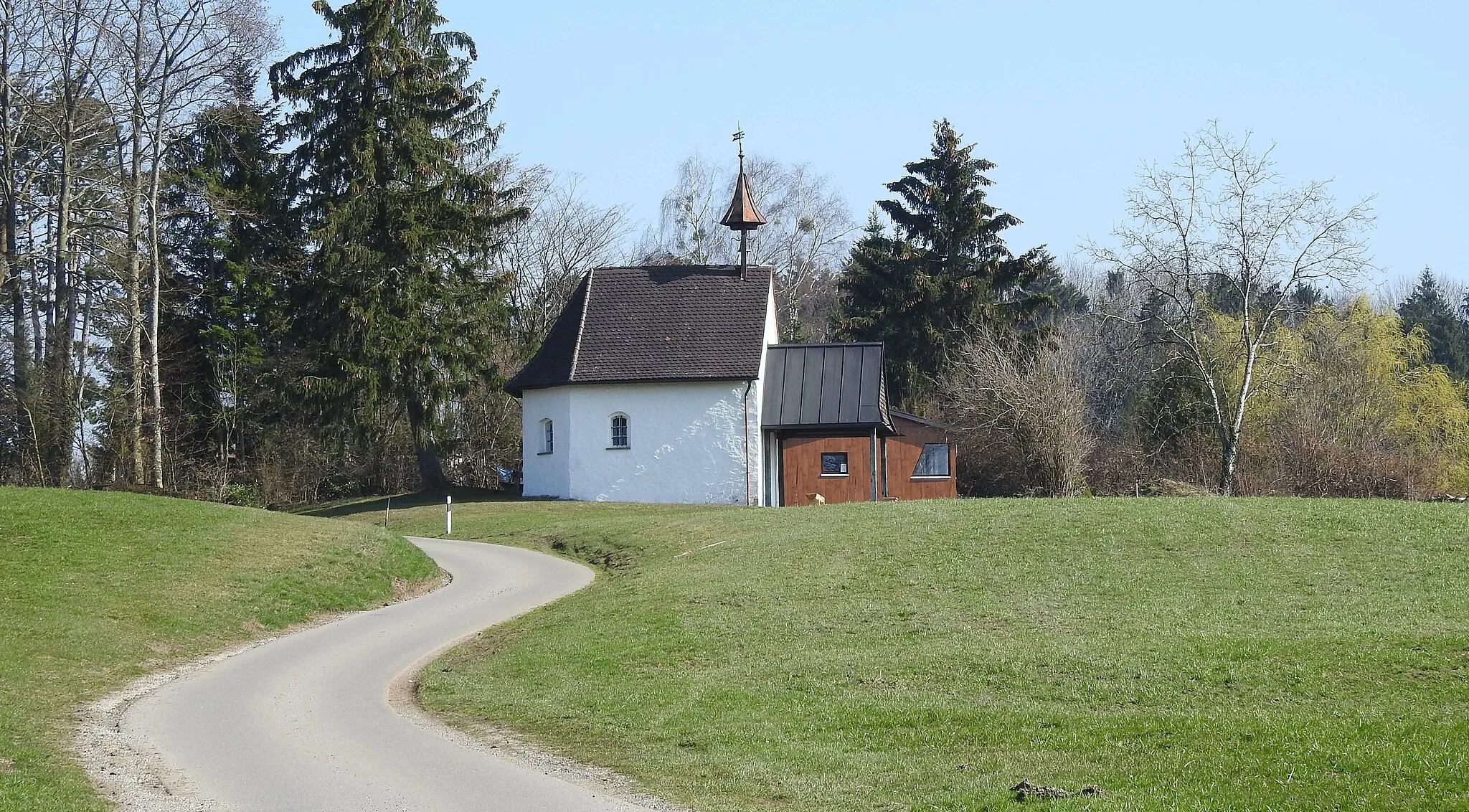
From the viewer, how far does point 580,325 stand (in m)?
46.6

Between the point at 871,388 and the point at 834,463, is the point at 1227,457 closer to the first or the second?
the point at 871,388

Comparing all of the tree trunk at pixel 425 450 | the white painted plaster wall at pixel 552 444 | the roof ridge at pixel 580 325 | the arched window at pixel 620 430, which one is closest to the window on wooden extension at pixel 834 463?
the arched window at pixel 620 430

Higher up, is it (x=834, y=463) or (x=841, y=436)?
(x=841, y=436)

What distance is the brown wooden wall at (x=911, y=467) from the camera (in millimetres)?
47219

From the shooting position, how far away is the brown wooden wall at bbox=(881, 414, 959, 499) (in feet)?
155

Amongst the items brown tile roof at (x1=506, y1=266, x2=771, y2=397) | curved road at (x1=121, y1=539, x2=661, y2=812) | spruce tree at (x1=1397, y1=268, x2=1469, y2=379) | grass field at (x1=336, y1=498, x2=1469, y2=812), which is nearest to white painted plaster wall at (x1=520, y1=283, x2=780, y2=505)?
brown tile roof at (x1=506, y1=266, x2=771, y2=397)

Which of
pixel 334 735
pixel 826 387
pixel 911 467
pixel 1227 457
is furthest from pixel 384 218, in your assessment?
pixel 334 735

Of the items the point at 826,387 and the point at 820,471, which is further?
the point at 826,387

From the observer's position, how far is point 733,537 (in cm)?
2864

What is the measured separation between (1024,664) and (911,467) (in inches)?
1300

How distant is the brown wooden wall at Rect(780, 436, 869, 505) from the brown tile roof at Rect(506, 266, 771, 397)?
3.25 meters

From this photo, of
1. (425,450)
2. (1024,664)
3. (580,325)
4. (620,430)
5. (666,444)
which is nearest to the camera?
(1024,664)

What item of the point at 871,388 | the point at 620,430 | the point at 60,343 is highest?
the point at 60,343

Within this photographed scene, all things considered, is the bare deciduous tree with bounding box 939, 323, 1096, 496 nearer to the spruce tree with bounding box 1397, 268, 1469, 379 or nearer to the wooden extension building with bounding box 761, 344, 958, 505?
the wooden extension building with bounding box 761, 344, 958, 505
